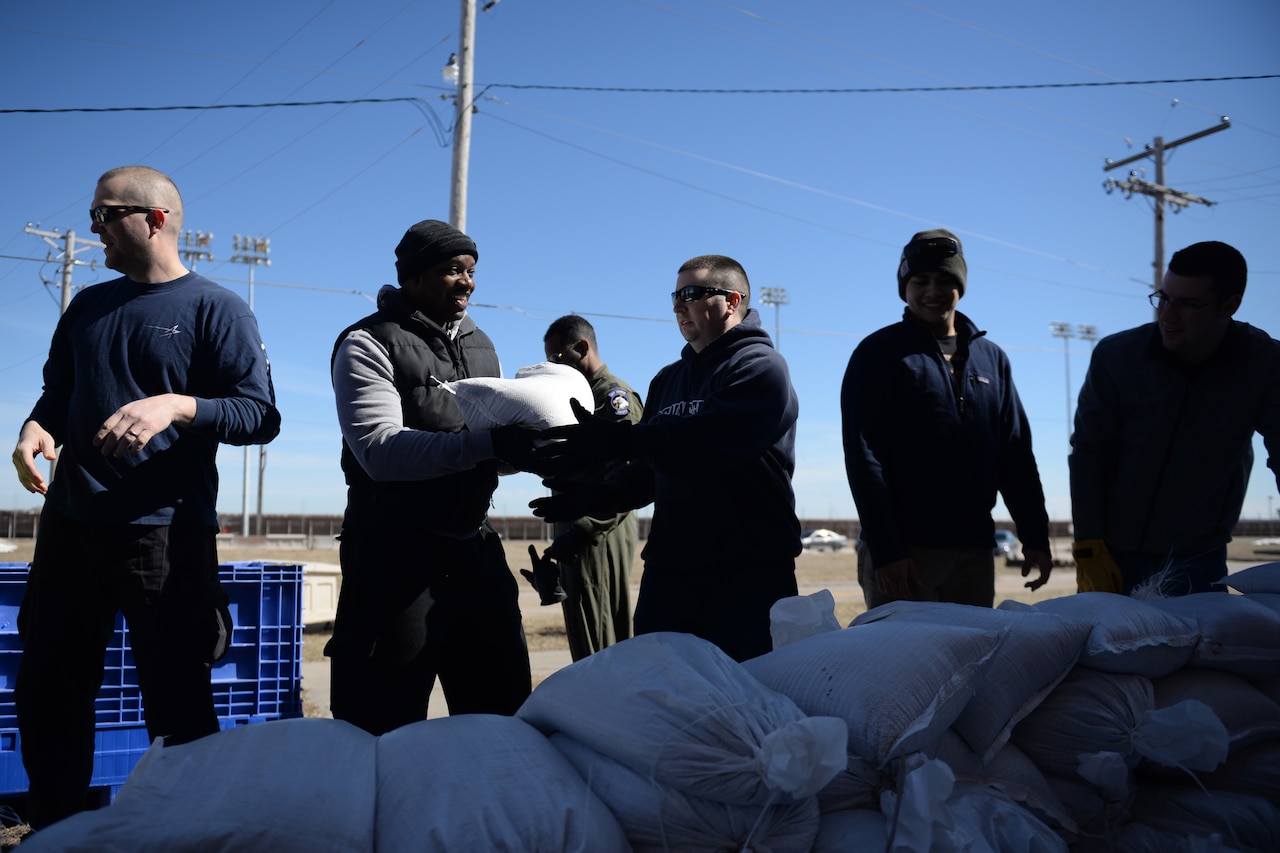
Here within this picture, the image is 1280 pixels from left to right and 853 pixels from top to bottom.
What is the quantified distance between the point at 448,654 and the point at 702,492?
2.56 feet

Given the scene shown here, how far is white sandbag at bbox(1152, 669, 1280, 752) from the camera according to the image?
6.37ft

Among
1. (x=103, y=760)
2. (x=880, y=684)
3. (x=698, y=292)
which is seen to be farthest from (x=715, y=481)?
(x=103, y=760)

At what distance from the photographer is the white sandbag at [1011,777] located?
168 cm

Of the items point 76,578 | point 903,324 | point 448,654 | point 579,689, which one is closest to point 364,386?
point 448,654

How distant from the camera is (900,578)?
279 cm

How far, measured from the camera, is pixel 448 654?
7.79ft

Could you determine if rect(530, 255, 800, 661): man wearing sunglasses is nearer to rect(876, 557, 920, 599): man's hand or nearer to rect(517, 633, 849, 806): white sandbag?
rect(876, 557, 920, 599): man's hand

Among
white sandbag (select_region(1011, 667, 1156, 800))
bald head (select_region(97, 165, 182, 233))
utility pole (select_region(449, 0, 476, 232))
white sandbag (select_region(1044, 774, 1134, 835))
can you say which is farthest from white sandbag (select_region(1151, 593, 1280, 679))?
utility pole (select_region(449, 0, 476, 232))

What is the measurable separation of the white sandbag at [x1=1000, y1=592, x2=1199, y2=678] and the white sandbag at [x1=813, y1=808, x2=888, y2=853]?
2.18 feet

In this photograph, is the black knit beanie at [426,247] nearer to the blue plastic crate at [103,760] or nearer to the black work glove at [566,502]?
the black work glove at [566,502]

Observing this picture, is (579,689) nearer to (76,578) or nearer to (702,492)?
(702,492)

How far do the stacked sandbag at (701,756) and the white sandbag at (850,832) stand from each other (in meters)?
0.05

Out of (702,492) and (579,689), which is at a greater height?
(702,492)

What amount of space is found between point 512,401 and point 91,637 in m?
1.18
